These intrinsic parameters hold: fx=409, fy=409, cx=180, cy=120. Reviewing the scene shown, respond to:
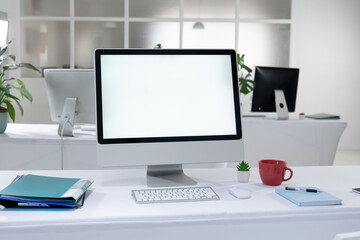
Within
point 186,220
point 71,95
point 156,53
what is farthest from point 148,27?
point 186,220

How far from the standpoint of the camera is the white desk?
110 centimetres

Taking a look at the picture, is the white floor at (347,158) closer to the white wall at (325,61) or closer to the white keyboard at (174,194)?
the white wall at (325,61)

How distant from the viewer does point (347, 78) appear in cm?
687

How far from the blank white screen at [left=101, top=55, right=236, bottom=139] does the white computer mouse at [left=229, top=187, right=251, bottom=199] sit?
0.24 meters

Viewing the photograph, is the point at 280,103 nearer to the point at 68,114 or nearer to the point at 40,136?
the point at 68,114

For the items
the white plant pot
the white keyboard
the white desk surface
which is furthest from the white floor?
the white keyboard

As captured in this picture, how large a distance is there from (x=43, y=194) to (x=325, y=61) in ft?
21.0

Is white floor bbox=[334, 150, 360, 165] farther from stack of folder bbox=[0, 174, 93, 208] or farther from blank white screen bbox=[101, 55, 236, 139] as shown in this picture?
stack of folder bbox=[0, 174, 93, 208]

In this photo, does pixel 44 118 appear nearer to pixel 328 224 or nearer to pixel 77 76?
pixel 77 76

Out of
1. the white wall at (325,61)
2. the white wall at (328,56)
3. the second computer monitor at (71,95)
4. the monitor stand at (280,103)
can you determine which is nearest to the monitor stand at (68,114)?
the second computer monitor at (71,95)

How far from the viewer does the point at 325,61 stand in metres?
6.82

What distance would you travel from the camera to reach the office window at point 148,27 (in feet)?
21.7

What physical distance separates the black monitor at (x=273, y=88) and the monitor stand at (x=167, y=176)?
2349 millimetres

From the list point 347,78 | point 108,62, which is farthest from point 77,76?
point 347,78
